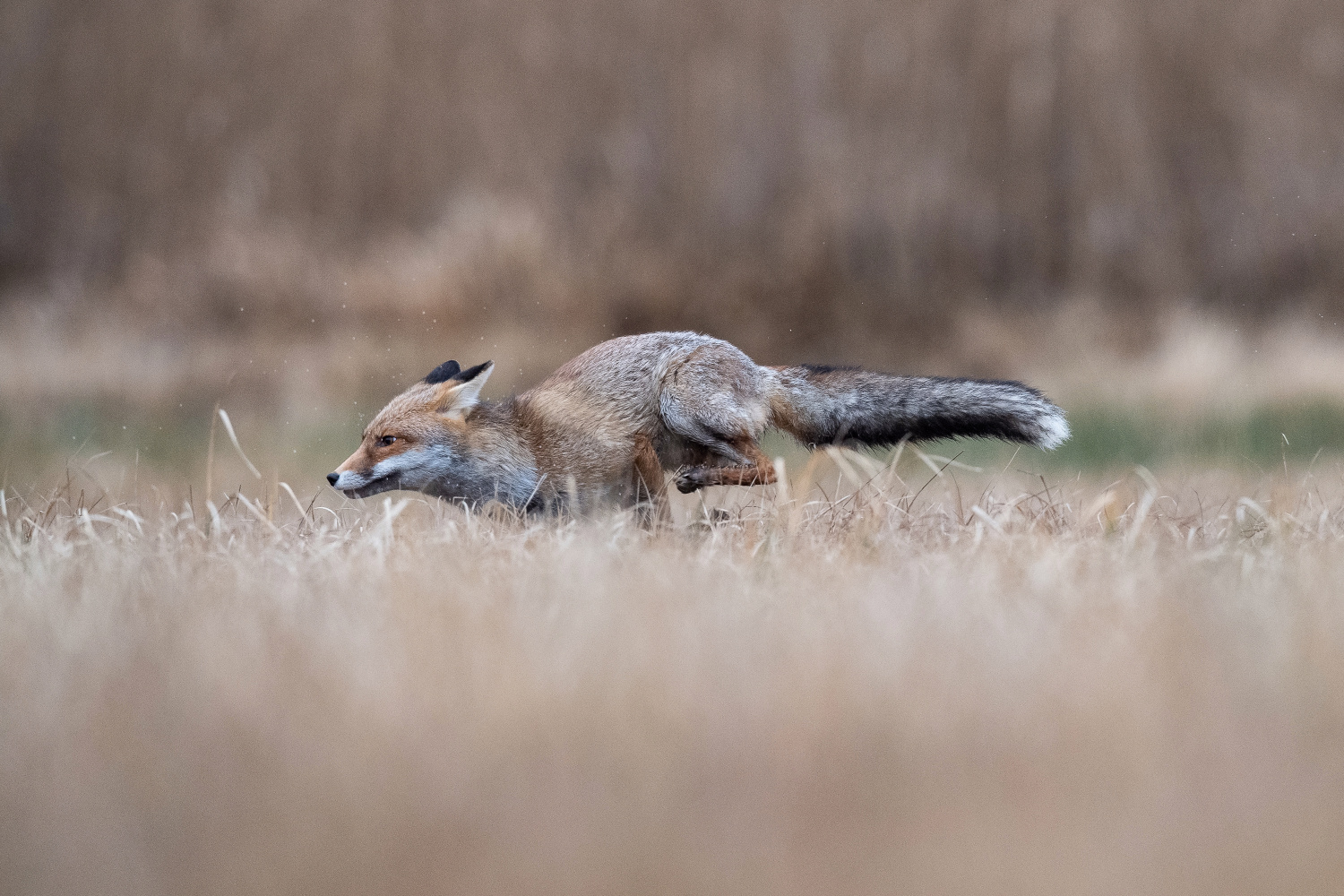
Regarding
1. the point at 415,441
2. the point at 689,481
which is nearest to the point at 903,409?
the point at 689,481

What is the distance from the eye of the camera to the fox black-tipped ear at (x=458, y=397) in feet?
15.4

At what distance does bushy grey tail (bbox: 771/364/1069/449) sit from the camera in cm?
442

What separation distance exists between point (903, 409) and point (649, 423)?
3.37 ft

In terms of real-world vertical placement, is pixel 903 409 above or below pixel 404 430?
above

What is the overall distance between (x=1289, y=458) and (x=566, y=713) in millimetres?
4528

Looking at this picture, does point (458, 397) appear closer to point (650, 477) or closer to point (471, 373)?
point (471, 373)

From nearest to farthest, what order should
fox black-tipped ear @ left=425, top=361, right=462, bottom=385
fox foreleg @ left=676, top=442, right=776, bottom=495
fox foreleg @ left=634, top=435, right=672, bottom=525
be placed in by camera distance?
fox foreleg @ left=676, top=442, right=776, bottom=495 < fox foreleg @ left=634, top=435, right=672, bottom=525 < fox black-tipped ear @ left=425, top=361, right=462, bottom=385

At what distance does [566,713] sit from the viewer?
2.05 metres

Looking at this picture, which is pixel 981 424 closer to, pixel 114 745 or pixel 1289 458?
pixel 1289 458

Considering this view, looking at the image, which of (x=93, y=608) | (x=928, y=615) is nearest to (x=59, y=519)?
(x=93, y=608)

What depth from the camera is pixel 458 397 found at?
15.4 ft

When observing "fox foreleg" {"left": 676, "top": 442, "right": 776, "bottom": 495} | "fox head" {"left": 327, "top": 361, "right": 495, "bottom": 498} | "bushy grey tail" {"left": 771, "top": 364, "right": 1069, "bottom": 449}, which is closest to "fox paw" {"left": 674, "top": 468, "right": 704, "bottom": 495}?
"fox foreleg" {"left": 676, "top": 442, "right": 776, "bottom": 495}

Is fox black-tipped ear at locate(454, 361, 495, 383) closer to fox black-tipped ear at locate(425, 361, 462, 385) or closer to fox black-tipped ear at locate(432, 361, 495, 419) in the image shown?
fox black-tipped ear at locate(432, 361, 495, 419)

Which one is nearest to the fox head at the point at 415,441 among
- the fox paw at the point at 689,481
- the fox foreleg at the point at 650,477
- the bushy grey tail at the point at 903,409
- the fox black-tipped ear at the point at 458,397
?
the fox black-tipped ear at the point at 458,397
